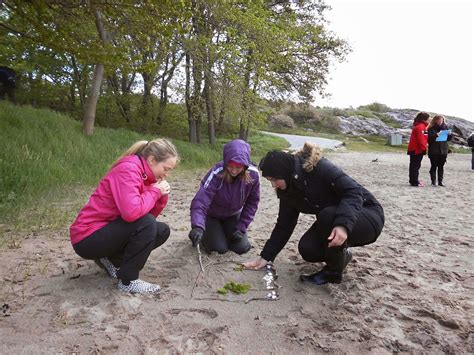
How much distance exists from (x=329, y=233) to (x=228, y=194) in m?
1.33

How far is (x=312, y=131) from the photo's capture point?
39281mm

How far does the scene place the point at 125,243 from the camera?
3.14m

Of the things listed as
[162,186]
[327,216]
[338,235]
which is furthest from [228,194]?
[338,235]

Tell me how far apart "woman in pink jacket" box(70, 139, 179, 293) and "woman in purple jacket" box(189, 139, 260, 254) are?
70 cm

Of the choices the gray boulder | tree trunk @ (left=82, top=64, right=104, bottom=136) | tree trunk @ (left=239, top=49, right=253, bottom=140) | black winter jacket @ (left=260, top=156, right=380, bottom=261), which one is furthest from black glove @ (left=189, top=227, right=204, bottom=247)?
the gray boulder

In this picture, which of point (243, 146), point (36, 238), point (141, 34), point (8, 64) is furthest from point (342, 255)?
point (8, 64)

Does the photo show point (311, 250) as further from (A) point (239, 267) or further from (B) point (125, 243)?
(B) point (125, 243)

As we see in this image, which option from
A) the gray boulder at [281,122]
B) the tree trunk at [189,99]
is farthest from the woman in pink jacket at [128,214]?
the gray boulder at [281,122]

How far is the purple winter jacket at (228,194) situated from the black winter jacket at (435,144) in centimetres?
666

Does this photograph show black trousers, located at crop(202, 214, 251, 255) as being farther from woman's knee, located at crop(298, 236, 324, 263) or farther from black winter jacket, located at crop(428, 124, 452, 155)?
black winter jacket, located at crop(428, 124, 452, 155)

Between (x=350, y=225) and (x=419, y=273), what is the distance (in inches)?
50.6

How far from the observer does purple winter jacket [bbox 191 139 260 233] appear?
153 inches

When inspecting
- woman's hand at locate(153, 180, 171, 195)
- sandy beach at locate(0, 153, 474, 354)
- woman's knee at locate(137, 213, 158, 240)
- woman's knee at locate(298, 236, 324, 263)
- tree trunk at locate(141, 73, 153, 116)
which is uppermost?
tree trunk at locate(141, 73, 153, 116)

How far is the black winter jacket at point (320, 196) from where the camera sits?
308 centimetres
